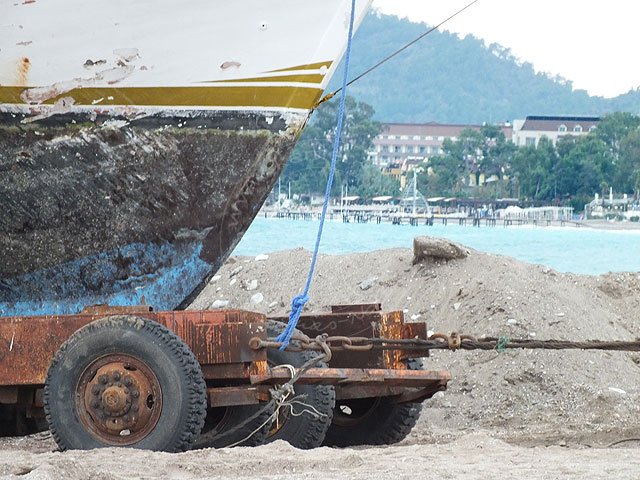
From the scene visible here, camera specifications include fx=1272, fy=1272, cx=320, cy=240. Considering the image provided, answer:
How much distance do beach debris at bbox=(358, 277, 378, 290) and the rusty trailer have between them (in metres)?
5.83

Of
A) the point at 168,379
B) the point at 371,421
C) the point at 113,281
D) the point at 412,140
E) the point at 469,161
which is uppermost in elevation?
the point at 412,140

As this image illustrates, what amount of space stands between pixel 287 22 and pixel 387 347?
7.03 feet

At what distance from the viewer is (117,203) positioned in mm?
7523

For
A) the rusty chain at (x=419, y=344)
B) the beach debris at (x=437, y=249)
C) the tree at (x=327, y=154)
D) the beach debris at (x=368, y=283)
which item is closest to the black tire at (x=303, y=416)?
the rusty chain at (x=419, y=344)

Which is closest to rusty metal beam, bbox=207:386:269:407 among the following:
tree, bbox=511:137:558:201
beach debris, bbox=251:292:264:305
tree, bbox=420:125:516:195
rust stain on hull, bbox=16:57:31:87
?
rust stain on hull, bbox=16:57:31:87

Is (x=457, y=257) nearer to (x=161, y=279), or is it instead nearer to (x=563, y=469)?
(x=161, y=279)

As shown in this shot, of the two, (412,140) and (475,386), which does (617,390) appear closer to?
(475,386)

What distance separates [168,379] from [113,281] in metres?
1.99

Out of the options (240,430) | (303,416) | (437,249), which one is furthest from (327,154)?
(240,430)

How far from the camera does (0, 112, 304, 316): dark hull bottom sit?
24.8 feet

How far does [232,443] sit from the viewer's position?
20.4 ft

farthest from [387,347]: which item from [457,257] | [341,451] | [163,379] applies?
[457,257]

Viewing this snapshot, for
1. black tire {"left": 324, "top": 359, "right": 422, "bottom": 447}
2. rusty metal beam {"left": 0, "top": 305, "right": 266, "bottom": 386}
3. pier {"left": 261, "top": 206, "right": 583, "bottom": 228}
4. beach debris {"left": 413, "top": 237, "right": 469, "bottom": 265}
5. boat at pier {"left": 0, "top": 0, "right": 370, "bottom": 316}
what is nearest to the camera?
rusty metal beam {"left": 0, "top": 305, "right": 266, "bottom": 386}

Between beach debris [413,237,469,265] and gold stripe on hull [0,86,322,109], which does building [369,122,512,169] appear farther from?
gold stripe on hull [0,86,322,109]
